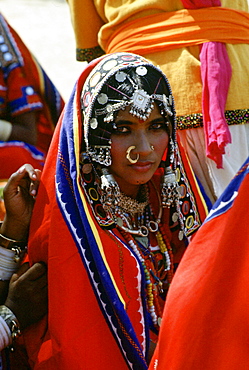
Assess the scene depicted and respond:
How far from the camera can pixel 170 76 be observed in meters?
3.20

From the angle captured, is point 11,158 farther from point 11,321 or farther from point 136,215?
point 11,321

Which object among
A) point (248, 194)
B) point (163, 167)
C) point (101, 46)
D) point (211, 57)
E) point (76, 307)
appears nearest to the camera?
point (248, 194)

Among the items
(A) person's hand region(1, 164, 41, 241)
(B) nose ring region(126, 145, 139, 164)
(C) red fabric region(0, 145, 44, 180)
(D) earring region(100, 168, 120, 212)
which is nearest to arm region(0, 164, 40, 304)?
(A) person's hand region(1, 164, 41, 241)

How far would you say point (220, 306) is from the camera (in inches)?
65.2

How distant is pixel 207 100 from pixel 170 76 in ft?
0.77

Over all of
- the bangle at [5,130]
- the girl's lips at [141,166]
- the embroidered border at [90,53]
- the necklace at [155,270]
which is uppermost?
the embroidered border at [90,53]

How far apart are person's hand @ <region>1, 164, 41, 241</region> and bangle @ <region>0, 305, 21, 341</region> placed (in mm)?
306

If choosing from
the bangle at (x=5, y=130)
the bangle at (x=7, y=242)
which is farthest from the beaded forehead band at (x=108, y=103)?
the bangle at (x=5, y=130)

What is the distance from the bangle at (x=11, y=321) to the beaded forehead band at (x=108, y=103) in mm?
710

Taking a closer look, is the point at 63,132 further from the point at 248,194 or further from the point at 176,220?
the point at 248,194

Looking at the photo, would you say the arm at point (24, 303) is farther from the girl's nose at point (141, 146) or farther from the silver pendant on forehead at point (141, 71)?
the silver pendant on forehead at point (141, 71)

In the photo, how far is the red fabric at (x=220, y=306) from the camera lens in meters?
1.64

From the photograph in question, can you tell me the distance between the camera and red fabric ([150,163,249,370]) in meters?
1.64

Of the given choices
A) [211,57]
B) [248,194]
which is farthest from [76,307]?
[211,57]
